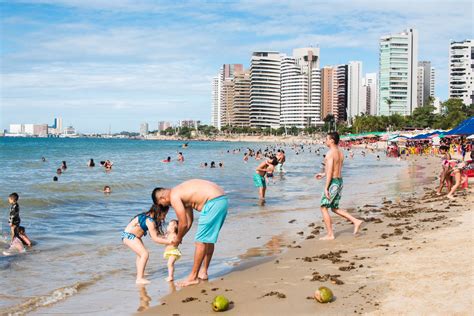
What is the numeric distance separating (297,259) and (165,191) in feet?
8.07

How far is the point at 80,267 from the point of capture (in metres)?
8.23

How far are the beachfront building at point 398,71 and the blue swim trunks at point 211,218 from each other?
6587 inches

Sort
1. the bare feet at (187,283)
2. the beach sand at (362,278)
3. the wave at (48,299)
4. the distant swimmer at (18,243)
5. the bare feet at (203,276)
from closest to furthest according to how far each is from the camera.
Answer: the beach sand at (362,278)
the wave at (48,299)
the bare feet at (187,283)
the bare feet at (203,276)
the distant swimmer at (18,243)

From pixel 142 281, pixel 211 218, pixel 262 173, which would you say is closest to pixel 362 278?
pixel 211 218

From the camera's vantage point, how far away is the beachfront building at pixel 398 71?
16812 centimetres

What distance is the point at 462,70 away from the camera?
14788cm

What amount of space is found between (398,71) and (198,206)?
173349mm

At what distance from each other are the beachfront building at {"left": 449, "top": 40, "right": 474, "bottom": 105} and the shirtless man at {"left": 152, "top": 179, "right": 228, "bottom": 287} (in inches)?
6007

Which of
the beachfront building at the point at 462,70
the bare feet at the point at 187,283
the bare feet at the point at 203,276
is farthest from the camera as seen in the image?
the beachfront building at the point at 462,70

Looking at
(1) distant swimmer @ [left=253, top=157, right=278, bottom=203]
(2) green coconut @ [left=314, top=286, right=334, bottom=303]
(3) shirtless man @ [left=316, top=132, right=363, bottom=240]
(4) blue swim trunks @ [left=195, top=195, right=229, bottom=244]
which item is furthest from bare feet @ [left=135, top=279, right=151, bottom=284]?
(1) distant swimmer @ [left=253, top=157, right=278, bottom=203]

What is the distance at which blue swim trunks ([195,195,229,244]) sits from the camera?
6484 millimetres

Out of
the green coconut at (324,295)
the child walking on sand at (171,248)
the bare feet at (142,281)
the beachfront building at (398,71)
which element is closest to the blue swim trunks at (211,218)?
the child walking on sand at (171,248)

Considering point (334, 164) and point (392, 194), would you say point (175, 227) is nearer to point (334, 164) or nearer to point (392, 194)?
point (334, 164)

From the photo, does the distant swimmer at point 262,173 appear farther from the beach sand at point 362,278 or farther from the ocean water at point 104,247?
the beach sand at point 362,278
